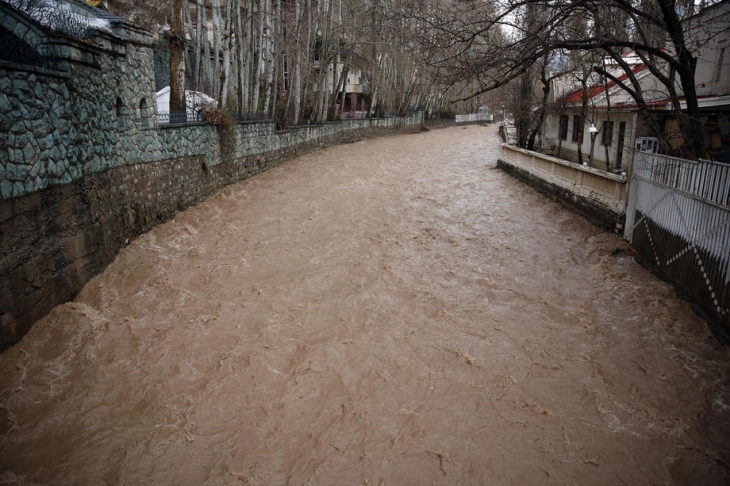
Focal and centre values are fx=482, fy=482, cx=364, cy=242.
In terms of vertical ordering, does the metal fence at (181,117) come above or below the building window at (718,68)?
below

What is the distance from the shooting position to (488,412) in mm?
5281

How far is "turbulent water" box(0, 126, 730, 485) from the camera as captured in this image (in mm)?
4574

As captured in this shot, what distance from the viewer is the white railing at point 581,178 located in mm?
10898

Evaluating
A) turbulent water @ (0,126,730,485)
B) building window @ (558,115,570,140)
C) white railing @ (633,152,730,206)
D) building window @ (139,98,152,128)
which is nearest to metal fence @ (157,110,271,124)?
building window @ (139,98,152,128)

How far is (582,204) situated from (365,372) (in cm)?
923

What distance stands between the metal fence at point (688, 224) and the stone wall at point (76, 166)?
356 inches

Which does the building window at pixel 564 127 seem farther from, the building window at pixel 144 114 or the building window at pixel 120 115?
the building window at pixel 120 115

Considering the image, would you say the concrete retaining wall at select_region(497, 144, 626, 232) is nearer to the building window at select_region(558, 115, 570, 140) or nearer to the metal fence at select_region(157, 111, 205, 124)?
the building window at select_region(558, 115, 570, 140)

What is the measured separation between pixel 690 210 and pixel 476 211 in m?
7.32

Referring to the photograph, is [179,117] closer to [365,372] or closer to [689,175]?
[365,372]

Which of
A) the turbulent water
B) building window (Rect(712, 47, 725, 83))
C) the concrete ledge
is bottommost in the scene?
the turbulent water

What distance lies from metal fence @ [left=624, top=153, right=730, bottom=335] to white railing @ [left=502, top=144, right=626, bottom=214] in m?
1.12

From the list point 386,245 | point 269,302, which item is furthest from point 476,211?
point 269,302

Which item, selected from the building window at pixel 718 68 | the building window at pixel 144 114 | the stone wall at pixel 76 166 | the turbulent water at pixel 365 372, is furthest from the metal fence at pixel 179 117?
the building window at pixel 718 68
